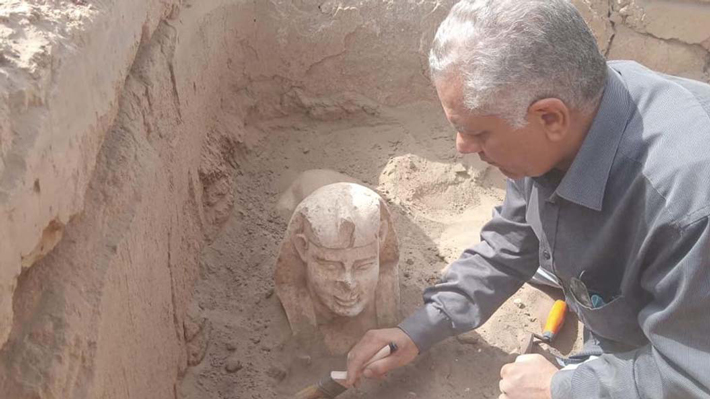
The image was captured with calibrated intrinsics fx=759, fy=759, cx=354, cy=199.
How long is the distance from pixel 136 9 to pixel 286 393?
5.28 feet

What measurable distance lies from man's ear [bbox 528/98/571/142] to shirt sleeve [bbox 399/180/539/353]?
2.32 feet

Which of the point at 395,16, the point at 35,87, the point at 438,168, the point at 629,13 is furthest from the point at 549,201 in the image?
the point at 629,13

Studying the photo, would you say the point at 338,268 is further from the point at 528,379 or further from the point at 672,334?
the point at 672,334

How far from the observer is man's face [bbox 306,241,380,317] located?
2945 millimetres

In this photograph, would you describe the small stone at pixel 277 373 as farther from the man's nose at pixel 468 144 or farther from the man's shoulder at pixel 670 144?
the man's shoulder at pixel 670 144

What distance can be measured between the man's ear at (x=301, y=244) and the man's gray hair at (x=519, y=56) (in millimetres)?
1180

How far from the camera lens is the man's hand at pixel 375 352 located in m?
2.81

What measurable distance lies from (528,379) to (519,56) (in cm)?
112

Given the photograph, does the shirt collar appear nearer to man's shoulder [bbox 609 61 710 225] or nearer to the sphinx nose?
man's shoulder [bbox 609 61 710 225]

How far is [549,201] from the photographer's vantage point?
230 cm

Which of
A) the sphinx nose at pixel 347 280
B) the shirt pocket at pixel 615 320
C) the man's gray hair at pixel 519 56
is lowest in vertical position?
the sphinx nose at pixel 347 280

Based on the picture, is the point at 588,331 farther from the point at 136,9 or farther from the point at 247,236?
the point at 136,9

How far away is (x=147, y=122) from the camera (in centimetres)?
274

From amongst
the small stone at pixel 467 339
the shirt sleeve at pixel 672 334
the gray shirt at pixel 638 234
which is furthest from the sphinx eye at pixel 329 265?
the shirt sleeve at pixel 672 334
